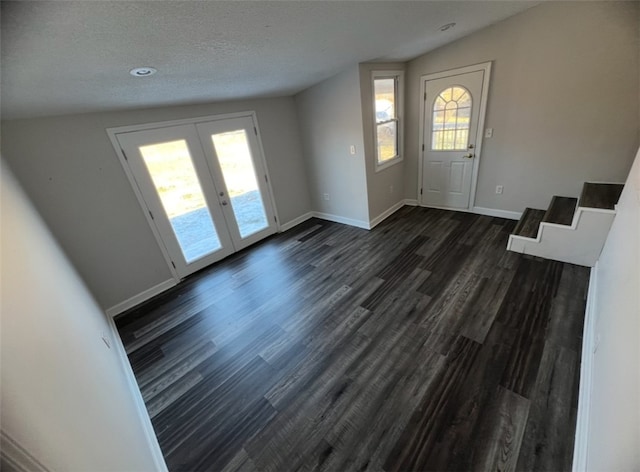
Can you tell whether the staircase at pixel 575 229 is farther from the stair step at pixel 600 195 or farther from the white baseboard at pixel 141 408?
the white baseboard at pixel 141 408

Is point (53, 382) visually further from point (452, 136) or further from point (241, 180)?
point (452, 136)

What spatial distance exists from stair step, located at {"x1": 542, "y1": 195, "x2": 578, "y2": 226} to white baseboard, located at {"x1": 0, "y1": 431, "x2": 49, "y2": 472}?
3.94m

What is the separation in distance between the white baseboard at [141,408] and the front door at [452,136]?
458 centimetres

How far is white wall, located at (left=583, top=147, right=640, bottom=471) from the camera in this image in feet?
3.12

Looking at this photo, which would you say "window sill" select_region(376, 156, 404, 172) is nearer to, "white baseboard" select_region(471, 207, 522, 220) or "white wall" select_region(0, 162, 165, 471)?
"white baseboard" select_region(471, 207, 522, 220)

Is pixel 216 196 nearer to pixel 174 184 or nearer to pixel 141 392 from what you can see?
pixel 174 184

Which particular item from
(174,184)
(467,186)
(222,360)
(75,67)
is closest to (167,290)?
(174,184)

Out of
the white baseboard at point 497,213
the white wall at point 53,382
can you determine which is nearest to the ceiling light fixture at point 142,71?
the white wall at point 53,382

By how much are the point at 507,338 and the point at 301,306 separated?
71.5 inches

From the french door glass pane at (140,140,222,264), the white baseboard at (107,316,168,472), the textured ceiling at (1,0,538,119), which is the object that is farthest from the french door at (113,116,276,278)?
the white baseboard at (107,316,168,472)

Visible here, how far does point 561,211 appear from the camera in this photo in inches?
120

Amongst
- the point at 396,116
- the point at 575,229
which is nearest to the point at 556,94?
the point at 575,229

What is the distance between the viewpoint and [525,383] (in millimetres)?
1757

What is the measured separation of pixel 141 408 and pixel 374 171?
3718 mm
